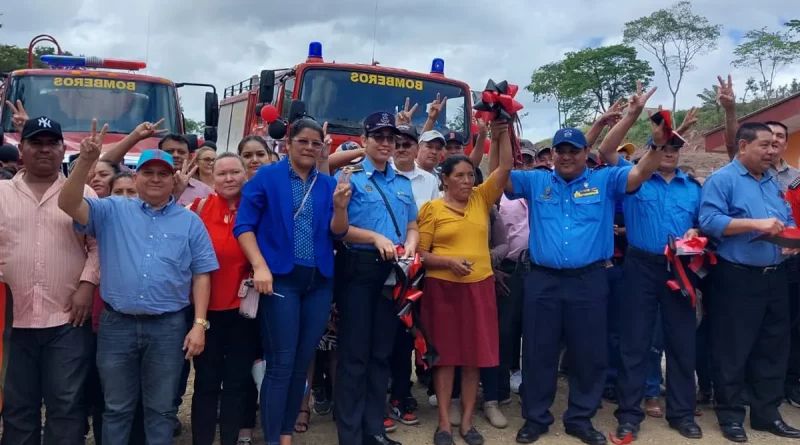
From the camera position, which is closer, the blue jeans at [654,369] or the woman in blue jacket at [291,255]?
the woman in blue jacket at [291,255]

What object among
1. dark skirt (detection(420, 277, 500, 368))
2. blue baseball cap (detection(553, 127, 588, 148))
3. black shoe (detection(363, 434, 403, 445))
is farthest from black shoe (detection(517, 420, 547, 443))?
blue baseball cap (detection(553, 127, 588, 148))

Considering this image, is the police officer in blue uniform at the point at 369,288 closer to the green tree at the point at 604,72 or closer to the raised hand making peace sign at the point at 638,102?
the raised hand making peace sign at the point at 638,102

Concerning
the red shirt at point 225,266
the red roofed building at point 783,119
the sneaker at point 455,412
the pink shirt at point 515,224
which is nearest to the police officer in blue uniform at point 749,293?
the pink shirt at point 515,224

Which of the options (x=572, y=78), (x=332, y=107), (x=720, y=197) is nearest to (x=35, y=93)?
(x=332, y=107)

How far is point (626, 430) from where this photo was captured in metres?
4.62

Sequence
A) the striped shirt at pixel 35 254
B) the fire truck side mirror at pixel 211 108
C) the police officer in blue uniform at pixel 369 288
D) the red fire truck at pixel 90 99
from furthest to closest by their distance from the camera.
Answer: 1. the fire truck side mirror at pixel 211 108
2. the red fire truck at pixel 90 99
3. the police officer in blue uniform at pixel 369 288
4. the striped shirt at pixel 35 254

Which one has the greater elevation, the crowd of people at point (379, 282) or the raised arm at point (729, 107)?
the raised arm at point (729, 107)

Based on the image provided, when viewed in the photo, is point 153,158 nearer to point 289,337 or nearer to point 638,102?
point 289,337

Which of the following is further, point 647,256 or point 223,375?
point 647,256

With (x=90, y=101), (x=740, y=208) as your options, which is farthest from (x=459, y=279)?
(x=90, y=101)

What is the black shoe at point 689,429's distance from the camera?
469 centimetres

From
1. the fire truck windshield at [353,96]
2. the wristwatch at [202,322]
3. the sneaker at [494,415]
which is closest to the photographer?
the wristwatch at [202,322]

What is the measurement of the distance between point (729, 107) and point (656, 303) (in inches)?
63.2

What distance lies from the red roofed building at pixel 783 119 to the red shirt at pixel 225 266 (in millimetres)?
9391
